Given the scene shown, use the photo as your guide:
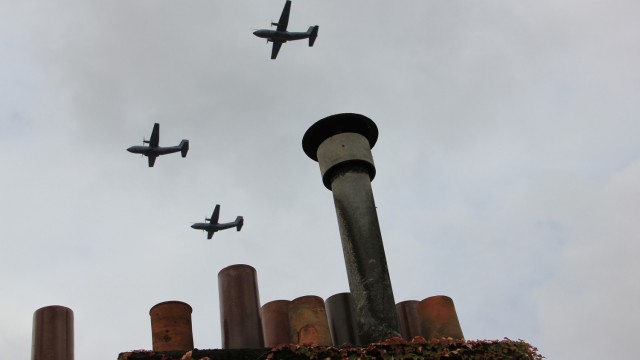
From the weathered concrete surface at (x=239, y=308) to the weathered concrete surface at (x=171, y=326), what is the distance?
554 millimetres

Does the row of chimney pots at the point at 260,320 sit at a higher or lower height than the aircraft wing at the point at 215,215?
lower

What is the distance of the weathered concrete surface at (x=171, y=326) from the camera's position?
758cm

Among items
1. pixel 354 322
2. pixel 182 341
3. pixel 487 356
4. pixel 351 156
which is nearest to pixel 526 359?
pixel 487 356

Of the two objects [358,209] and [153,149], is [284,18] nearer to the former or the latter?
[153,149]

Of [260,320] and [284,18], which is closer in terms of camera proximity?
[260,320]

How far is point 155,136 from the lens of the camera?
42062mm

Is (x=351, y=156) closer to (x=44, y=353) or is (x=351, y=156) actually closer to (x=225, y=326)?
(x=225, y=326)

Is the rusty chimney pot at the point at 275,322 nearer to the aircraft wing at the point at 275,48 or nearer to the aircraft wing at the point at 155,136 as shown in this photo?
the aircraft wing at the point at 155,136

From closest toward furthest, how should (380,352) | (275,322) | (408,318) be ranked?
(380,352)
(275,322)
(408,318)

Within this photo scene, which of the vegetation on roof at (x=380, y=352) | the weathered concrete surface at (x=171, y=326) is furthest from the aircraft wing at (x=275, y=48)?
the vegetation on roof at (x=380, y=352)

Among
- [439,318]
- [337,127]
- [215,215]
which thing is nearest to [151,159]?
[215,215]

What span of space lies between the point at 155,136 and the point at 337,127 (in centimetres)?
3452

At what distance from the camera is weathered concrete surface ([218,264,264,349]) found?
8.14 m

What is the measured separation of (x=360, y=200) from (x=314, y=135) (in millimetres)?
1271
